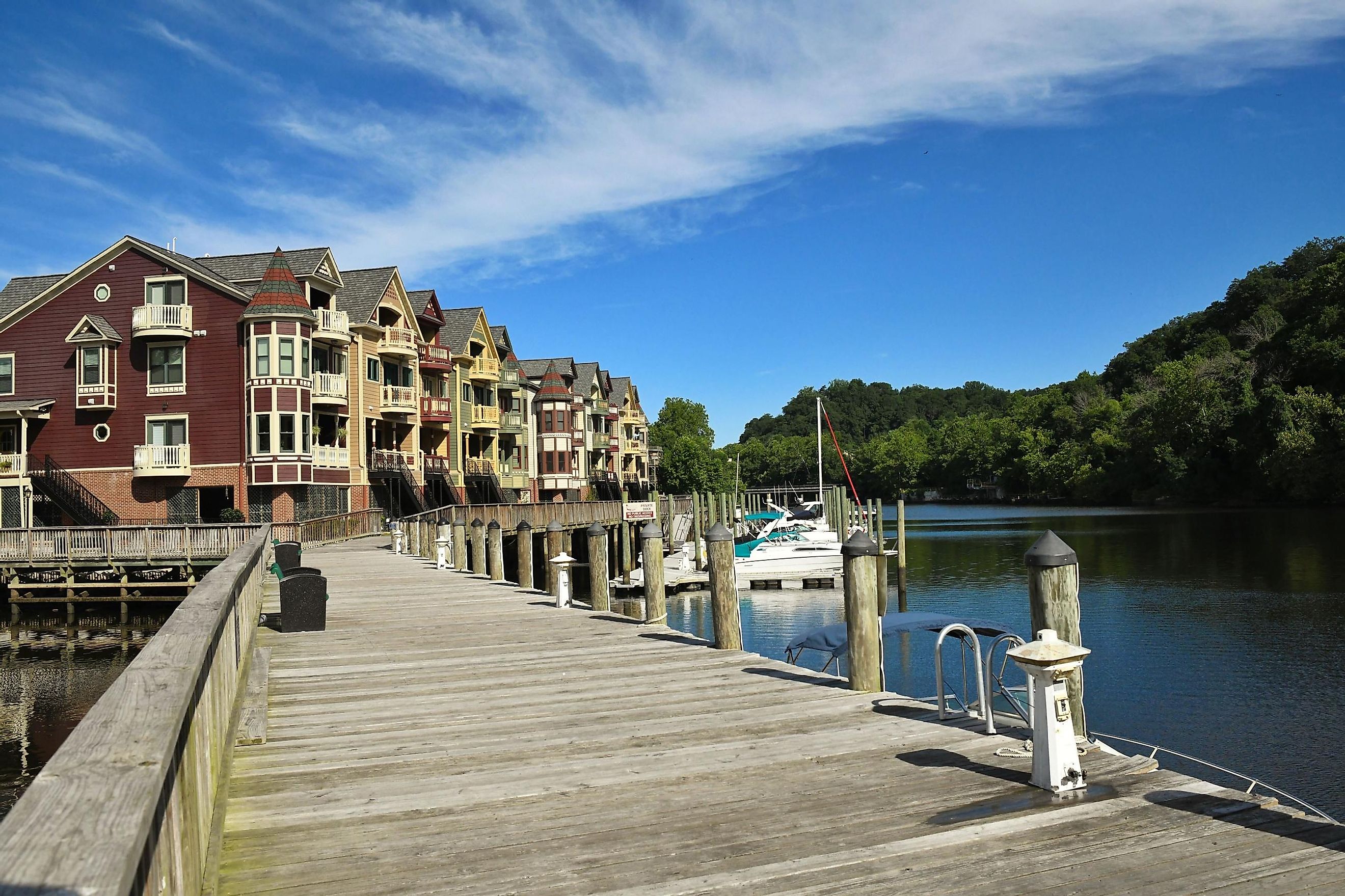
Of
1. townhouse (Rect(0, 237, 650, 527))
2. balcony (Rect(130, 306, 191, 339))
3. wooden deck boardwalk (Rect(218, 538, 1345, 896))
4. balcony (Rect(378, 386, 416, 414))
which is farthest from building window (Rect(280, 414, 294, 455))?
wooden deck boardwalk (Rect(218, 538, 1345, 896))

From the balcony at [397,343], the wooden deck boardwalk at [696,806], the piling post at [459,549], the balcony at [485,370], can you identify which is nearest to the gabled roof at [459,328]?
the balcony at [485,370]

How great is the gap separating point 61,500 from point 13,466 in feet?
7.40

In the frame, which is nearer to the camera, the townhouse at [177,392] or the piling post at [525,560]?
the piling post at [525,560]

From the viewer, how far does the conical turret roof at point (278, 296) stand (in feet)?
121

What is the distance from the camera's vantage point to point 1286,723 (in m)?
17.8

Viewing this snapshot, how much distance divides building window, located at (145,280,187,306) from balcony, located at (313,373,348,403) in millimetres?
5651

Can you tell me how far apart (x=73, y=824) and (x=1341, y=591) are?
37729mm

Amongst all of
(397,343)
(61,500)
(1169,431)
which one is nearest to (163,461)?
(61,500)

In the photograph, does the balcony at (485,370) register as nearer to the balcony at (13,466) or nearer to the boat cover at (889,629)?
the balcony at (13,466)

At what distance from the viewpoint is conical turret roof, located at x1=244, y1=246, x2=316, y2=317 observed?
3681 cm

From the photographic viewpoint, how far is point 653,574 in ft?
44.4

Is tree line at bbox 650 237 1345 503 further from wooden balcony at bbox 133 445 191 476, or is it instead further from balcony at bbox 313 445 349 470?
wooden balcony at bbox 133 445 191 476

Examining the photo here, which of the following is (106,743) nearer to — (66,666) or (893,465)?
(66,666)

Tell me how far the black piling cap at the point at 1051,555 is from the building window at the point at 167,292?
125ft
